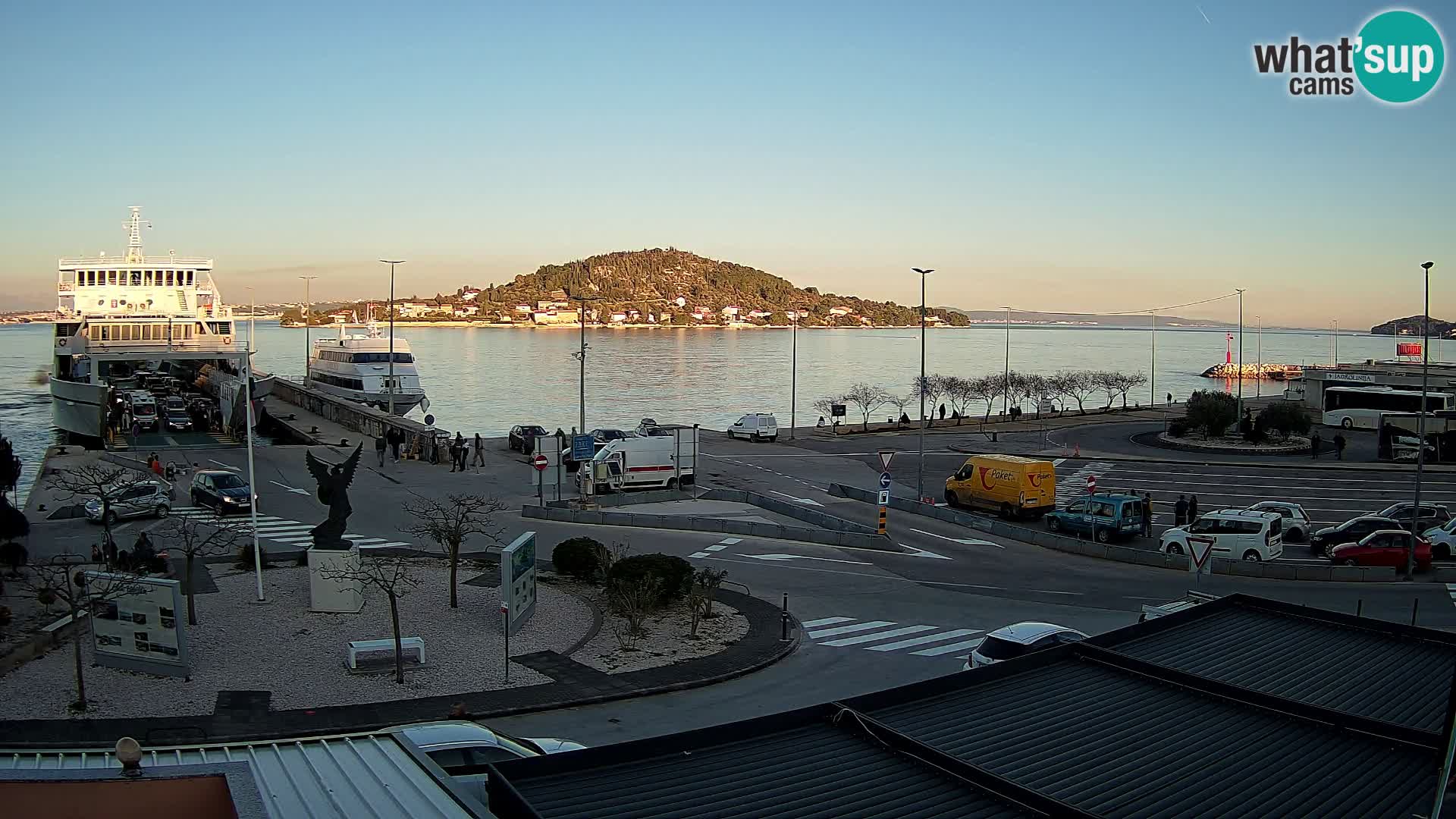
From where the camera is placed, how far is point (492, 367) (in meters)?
139

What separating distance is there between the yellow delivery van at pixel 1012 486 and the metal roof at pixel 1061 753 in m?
21.3

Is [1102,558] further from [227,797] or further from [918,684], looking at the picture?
[227,797]

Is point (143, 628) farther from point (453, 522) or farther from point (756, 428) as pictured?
point (756, 428)

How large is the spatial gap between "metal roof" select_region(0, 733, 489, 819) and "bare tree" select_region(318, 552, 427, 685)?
747 centimetres

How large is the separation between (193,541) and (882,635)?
52.3 feet

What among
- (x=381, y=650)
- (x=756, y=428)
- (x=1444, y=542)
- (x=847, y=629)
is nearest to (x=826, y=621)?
(x=847, y=629)

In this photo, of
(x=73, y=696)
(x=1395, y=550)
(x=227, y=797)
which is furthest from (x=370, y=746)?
(x=1395, y=550)

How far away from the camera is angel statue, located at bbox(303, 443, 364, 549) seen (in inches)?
780

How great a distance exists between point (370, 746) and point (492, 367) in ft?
437

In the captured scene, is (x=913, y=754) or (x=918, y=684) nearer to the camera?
(x=913, y=754)

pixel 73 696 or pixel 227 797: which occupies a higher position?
pixel 227 797

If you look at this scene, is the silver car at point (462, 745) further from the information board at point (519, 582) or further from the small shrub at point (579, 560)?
the small shrub at point (579, 560)

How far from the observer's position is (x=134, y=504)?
95.9 feet

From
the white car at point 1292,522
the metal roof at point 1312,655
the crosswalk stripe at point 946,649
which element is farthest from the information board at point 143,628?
the white car at point 1292,522
